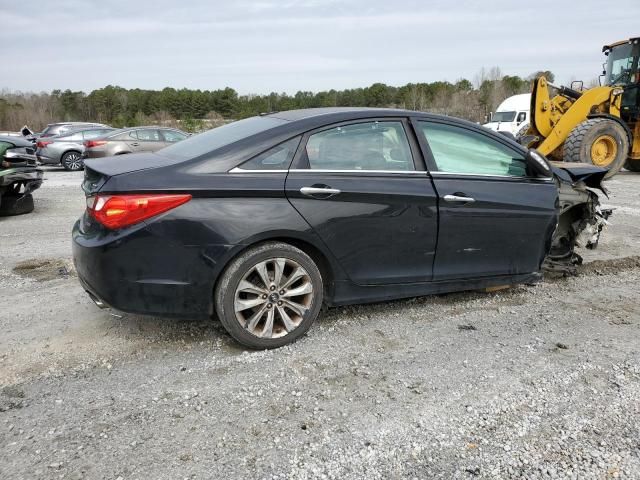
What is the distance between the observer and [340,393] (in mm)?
2822

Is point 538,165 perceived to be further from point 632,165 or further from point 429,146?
point 632,165

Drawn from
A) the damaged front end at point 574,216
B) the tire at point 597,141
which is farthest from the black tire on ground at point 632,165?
the damaged front end at point 574,216

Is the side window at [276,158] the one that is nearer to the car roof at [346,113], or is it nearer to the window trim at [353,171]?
the window trim at [353,171]

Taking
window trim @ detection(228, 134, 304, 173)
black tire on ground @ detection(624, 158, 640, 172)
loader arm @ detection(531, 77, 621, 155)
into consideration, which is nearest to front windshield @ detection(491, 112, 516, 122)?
black tire on ground @ detection(624, 158, 640, 172)

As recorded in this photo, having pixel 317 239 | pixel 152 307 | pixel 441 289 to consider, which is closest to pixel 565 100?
pixel 441 289

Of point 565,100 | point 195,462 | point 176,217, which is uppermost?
point 565,100

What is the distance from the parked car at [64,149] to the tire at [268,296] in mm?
14776

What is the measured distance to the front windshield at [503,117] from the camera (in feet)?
75.6

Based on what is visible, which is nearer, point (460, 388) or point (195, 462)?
point (195, 462)

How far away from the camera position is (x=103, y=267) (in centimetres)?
301

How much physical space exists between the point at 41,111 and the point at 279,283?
57680 millimetres

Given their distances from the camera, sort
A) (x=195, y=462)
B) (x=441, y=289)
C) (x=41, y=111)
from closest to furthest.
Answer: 1. (x=195, y=462)
2. (x=441, y=289)
3. (x=41, y=111)

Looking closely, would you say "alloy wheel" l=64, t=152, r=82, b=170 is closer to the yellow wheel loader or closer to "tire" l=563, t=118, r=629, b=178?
the yellow wheel loader

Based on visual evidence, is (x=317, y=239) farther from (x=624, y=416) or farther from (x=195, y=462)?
(x=624, y=416)
